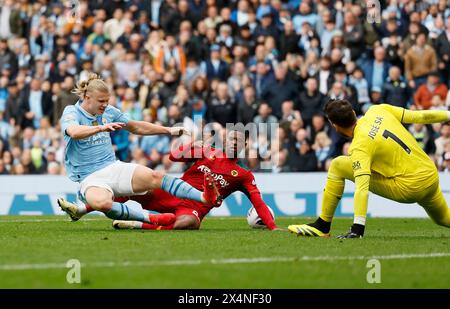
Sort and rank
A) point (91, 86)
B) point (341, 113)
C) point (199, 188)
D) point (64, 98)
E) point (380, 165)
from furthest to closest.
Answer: point (64, 98) < point (199, 188) < point (91, 86) < point (380, 165) < point (341, 113)

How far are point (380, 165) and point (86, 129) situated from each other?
333 centimetres

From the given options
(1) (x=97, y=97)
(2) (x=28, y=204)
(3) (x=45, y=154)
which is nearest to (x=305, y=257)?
(1) (x=97, y=97)

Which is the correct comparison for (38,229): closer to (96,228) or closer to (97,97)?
(96,228)

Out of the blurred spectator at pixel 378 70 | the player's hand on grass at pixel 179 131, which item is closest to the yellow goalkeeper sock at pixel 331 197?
the player's hand on grass at pixel 179 131

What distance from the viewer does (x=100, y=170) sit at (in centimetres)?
1238

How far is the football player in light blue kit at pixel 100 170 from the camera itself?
12.1 m

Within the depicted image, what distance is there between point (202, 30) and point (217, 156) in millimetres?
9999

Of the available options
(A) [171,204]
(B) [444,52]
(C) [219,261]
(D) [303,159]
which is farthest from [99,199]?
(B) [444,52]

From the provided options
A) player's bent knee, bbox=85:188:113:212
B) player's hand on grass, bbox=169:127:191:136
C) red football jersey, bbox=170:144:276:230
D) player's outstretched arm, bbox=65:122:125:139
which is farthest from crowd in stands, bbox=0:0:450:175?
player's outstretched arm, bbox=65:122:125:139

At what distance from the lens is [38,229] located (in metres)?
13.0

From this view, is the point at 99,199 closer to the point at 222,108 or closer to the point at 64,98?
the point at 222,108

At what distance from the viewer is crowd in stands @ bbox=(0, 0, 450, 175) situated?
20109mm

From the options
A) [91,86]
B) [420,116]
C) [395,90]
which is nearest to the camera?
[420,116]

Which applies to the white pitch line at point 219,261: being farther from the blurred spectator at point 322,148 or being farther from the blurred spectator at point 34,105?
the blurred spectator at point 34,105
